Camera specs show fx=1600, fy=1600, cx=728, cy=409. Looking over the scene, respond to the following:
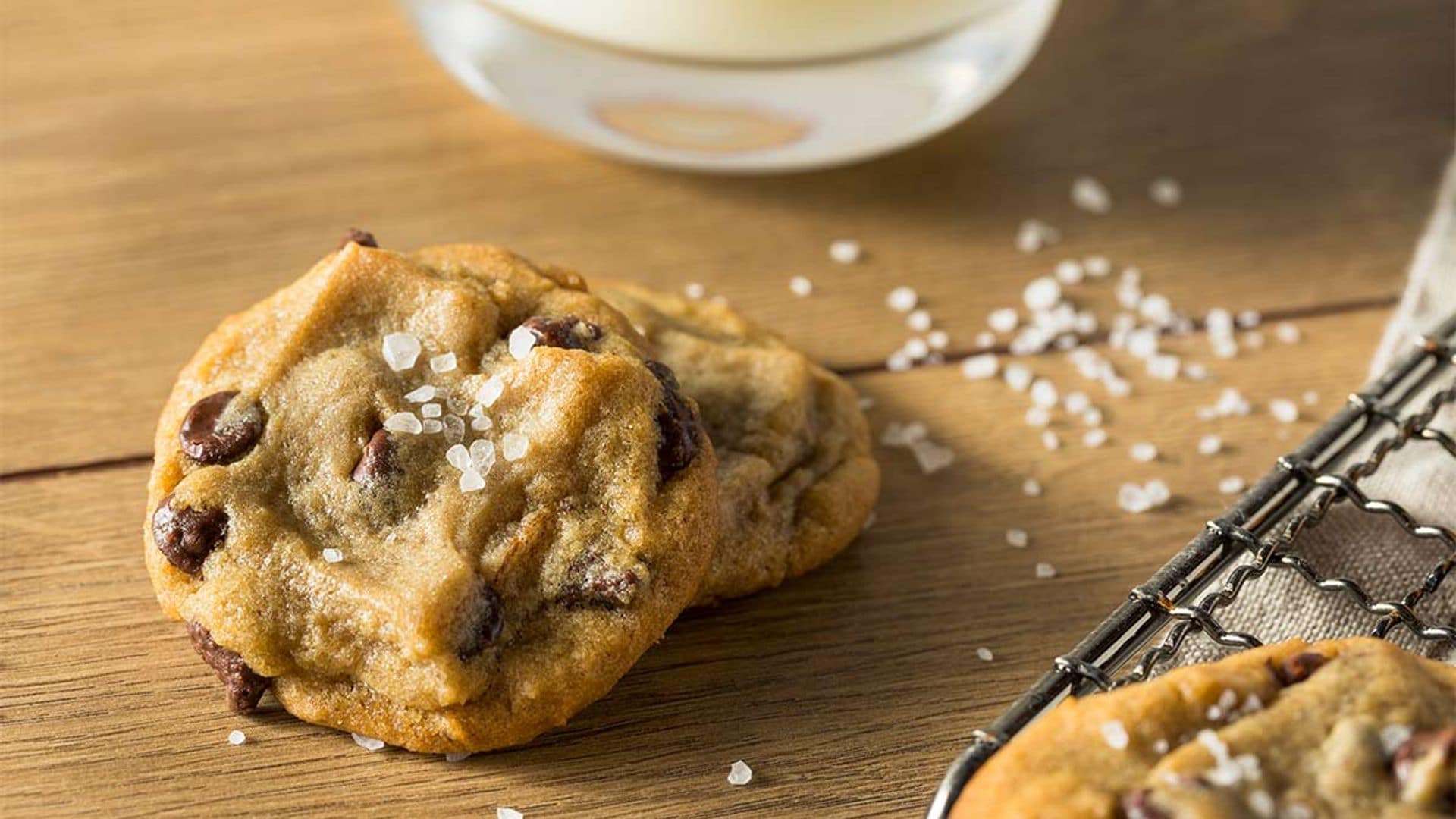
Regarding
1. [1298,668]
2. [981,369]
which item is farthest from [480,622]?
[981,369]

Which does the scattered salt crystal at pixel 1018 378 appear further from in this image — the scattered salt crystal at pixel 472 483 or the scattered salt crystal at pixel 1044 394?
the scattered salt crystal at pixel 472 483

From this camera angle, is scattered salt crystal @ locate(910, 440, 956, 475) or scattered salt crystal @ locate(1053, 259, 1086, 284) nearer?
scattered salt crystal @ locate(910, 440, 956, 475)

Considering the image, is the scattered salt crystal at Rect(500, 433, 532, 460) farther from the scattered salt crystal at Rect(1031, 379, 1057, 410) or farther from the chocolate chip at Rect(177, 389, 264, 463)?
the scattered salt crystal at Rect(1031, 379, 1057, 410)

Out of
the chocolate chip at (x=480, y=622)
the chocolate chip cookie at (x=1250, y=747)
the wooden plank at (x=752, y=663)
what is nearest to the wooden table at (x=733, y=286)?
the wooden plank at (x=752, y=663)

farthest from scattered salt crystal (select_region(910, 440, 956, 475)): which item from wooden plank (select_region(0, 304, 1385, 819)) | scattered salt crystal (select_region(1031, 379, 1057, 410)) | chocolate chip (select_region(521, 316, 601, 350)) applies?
chocolate chip (select_region(521, 316, 601, 350))

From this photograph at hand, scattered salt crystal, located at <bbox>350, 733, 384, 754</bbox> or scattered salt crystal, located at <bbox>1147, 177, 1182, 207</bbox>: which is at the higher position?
scattered salt crystal, located at <bbox>1147, 177, 1182, 207</bbox>

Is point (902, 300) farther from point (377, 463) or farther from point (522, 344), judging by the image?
point (377, 463)

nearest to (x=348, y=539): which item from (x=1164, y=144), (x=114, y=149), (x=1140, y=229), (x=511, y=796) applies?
(x=511, y=796)
